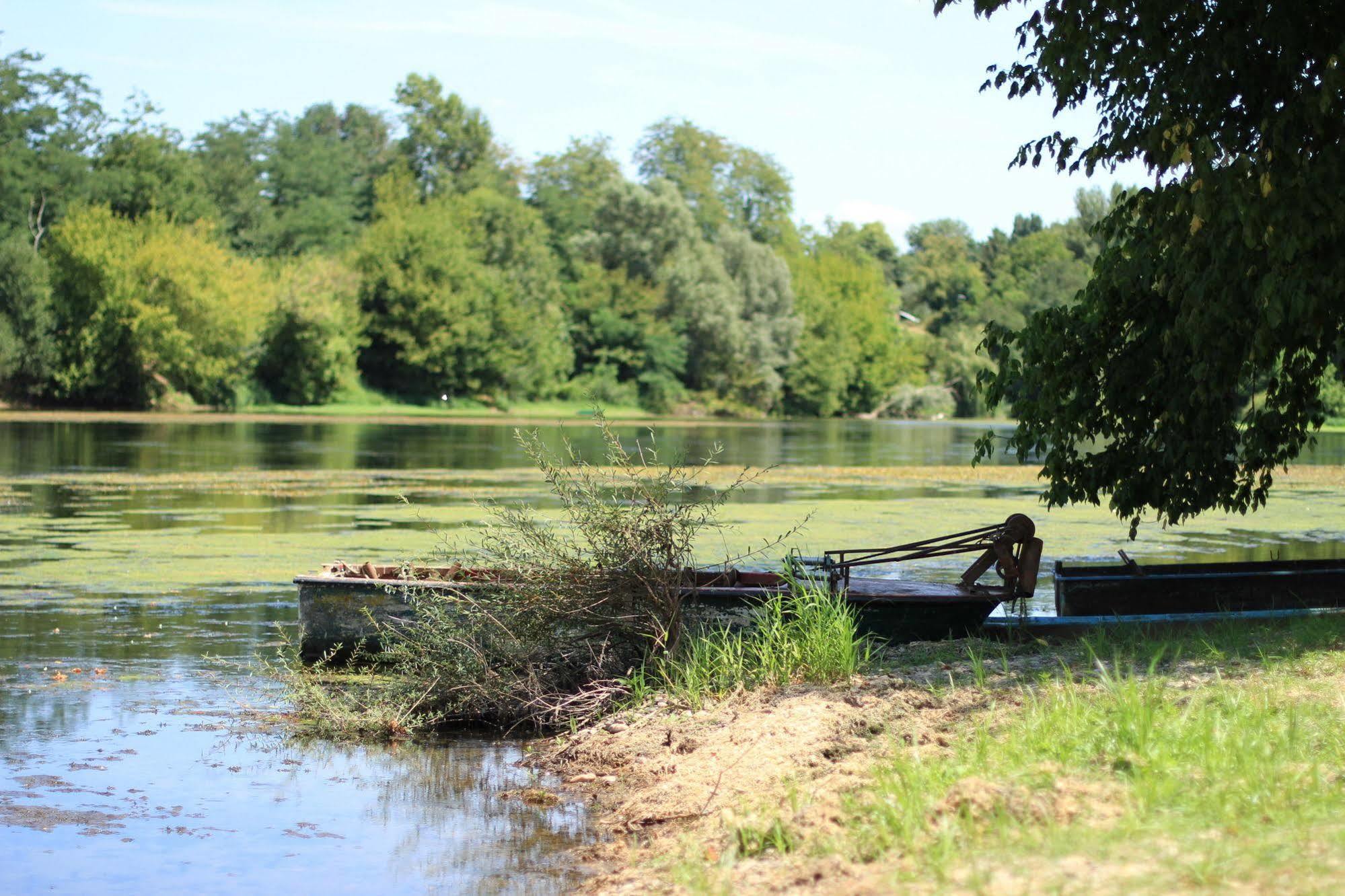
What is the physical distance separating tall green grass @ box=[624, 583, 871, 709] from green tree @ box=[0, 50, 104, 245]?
7108 cm

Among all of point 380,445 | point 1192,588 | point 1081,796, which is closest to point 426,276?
point 380,445

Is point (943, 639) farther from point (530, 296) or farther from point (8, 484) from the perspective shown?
point (530, 296)

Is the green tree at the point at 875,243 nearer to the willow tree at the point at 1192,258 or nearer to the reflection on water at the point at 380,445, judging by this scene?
the reflection on water at the point at 380,445

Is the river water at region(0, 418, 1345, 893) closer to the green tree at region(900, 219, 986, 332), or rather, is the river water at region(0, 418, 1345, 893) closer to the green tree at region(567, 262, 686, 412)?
the green tree at region(567, 262, 686, 412)

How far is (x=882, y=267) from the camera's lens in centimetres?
14900

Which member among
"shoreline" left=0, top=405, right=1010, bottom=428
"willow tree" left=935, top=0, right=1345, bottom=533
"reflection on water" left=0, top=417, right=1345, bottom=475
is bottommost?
"reflection on water" left=0, top=417, right=1345, bottom=475

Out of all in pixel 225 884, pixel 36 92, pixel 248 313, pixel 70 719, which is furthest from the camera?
pixel 36 92

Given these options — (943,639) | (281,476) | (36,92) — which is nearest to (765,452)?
(281,476)

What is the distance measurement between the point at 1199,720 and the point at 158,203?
254 ft

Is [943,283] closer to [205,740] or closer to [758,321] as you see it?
[758,321]

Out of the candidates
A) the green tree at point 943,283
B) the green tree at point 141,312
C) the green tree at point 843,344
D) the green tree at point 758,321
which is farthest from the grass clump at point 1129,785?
the green tree at point 943,283

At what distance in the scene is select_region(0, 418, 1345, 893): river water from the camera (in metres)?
7.23

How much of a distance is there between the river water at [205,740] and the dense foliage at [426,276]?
39315 millimetres

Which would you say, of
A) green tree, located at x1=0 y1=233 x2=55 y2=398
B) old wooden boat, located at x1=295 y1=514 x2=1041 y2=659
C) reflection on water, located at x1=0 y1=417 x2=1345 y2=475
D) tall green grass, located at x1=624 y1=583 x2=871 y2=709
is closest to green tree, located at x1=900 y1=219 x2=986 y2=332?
reflection on water, located at x1=0 y1=417 x2=1345 y2=475
